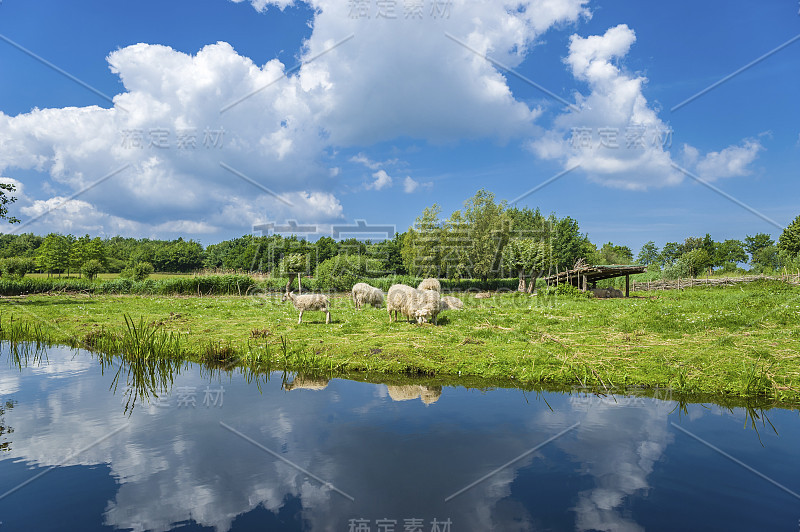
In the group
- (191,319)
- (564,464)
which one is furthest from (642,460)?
(191,319)

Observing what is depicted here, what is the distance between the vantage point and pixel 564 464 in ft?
24.8

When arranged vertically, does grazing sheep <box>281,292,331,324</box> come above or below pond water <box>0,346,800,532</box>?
above

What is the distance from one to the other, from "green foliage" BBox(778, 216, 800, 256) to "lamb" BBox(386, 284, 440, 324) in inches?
3751

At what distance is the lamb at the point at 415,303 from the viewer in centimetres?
1981

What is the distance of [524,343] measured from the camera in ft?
50.8

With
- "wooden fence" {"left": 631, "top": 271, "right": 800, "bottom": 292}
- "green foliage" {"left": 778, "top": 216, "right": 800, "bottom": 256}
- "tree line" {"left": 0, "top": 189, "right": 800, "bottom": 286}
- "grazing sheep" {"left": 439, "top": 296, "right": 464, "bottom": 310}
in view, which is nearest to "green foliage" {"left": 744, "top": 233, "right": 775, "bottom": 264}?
"tree line" {"left": 0, "top": 189, "right": 800, "bottom": 286}

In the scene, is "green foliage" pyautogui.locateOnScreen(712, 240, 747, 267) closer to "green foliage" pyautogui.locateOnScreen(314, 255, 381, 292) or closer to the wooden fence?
the wooden fence

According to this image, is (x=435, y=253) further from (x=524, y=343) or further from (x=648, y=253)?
(x=648, y=253)

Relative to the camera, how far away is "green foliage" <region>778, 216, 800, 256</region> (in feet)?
262

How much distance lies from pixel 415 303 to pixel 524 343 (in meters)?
6.77

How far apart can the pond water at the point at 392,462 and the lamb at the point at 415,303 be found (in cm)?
824

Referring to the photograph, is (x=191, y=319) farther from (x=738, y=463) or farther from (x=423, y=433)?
(x=738, y=463)

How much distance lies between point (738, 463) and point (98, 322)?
1085 inches

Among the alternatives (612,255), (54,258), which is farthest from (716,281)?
(54,258)
